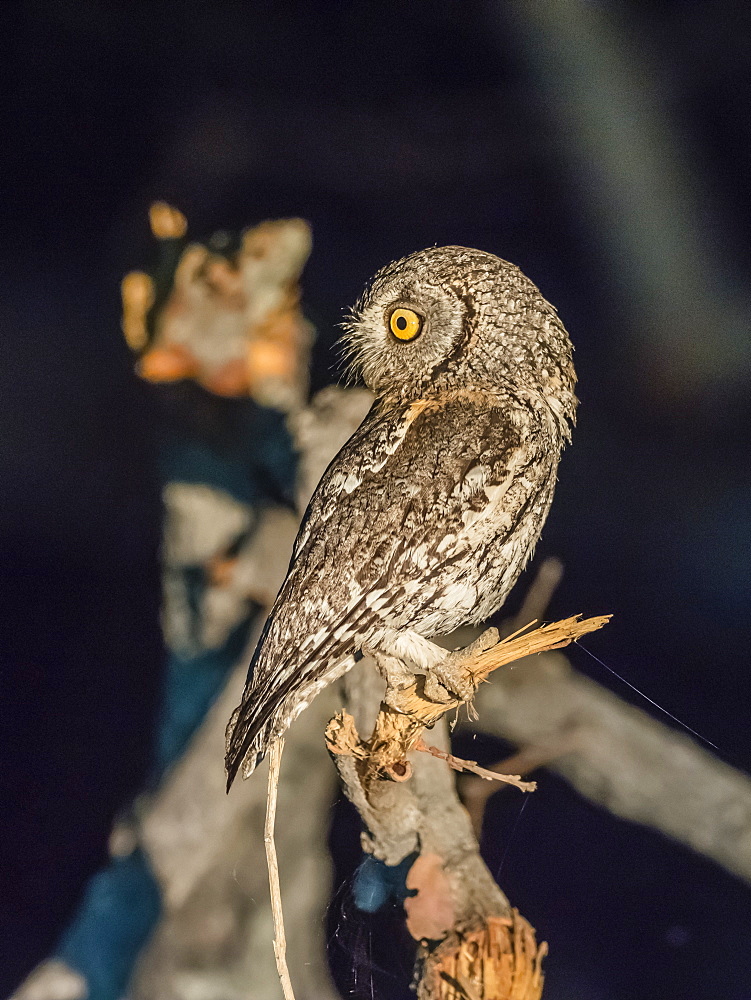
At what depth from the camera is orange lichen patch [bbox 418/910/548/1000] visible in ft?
3.83

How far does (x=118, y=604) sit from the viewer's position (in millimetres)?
1428

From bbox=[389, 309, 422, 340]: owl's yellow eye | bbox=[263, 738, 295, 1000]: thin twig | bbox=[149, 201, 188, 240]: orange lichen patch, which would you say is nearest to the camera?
bbox=[263, 738, 295, 1000]: thin twig

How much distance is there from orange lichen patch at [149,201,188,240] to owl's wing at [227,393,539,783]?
58cm

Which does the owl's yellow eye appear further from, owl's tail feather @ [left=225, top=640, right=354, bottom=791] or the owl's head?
owl's tail feather @ [left=225, top=640, right=354, bottom=791]

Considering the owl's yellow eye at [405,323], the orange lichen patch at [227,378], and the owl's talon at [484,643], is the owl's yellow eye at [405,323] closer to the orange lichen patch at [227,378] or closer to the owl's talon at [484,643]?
the orange lichen patch at [227,378]

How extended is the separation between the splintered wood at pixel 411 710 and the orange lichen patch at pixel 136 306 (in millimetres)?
806

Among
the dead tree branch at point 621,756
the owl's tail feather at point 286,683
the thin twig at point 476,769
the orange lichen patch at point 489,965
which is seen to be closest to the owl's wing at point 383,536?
the owl's tail feather at point 286,683

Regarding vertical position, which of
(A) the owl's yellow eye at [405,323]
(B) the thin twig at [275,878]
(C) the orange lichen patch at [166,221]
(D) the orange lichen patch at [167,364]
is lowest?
(B) the thin twig at [275,878]

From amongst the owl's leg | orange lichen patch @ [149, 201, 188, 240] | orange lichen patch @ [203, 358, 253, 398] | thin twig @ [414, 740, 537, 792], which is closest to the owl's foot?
the owl's leg

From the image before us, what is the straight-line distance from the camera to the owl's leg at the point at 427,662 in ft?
3.87

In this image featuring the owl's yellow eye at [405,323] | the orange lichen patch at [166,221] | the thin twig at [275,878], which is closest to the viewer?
the thin twig at [275,878]

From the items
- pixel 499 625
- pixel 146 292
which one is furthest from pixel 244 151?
pixel 499 625

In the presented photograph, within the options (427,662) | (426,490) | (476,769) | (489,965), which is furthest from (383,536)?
(489,965)

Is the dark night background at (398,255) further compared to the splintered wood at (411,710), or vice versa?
the dark night background at (398,255)
